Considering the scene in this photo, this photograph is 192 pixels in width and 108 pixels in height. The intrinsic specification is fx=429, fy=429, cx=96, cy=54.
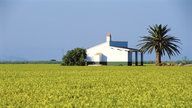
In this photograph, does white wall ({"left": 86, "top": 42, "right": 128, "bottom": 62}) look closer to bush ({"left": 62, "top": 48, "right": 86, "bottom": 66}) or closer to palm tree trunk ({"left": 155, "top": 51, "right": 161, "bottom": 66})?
bush ({"left": 62, "top": 48, "right": 86, "bottom": 66})

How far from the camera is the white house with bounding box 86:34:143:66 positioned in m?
68.4

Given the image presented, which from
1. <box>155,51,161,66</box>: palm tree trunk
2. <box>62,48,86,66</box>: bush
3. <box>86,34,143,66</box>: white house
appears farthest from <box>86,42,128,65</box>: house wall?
<box>155,51,161,66</box>: palm tree trunk

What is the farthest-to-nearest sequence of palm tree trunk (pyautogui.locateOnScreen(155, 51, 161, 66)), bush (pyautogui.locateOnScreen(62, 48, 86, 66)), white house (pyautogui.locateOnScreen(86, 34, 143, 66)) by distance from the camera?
bush (pyautogui.locateOnScreen(62, 48, 86, 66)) → white house (pyautogui.locateOnScreen(86, 34, 143, 66)) → palm tree trunk (pyautogui.locateOnScreen(155, 51, 161, 66))

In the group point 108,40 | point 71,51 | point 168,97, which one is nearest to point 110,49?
point 108,40

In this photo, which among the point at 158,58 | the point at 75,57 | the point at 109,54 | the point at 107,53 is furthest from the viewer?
the point at 75,57

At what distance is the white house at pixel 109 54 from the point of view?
6838 centimetres

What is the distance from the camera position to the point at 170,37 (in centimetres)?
6700

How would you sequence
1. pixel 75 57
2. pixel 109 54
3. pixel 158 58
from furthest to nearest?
pixel 75 57 → pixel 109 54 → pixel 158 58

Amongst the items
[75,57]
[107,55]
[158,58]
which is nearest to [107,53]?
[107,55]

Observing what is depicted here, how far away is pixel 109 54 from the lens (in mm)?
70500

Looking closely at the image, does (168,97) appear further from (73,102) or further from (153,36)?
(153,36)

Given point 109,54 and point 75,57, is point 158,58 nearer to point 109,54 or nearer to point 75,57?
point 109,54

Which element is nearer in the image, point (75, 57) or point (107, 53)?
point (107, 53)

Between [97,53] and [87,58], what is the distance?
1.88m
